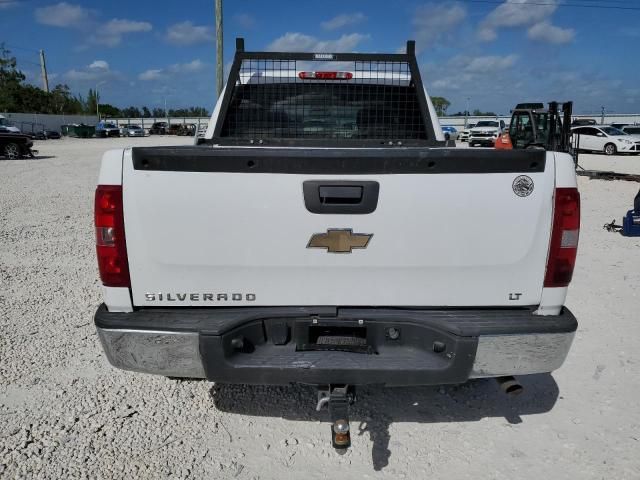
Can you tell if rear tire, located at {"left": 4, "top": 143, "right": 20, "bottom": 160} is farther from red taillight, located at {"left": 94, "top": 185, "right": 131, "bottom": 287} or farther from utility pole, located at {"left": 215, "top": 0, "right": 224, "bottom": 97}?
red taillight, located at {"left": 94, "top": 185, "right": 131, "bottom": 287}

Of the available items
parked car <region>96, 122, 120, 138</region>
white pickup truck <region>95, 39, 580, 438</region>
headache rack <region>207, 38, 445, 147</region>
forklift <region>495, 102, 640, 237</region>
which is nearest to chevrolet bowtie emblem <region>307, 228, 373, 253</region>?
white pickup truck <region>95, 39, 580, 438</region>

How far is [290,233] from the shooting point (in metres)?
2.43

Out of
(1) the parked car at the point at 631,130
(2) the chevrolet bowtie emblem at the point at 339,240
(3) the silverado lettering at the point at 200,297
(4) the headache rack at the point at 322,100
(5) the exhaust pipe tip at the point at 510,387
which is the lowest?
(5) the exhaust pipe tip at the point at 510,387

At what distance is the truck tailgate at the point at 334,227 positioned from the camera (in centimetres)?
238

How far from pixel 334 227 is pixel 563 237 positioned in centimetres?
110

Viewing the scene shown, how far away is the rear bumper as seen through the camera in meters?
2.44

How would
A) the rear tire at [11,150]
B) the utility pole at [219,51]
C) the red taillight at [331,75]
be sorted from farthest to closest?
1. the rear tire at [11,150]
2. the utility pole at [219,51]
3. the red taillight at [331,75]

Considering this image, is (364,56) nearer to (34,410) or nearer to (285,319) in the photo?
(285,319)

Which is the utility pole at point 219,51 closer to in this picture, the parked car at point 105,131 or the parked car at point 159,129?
the parked car at point 105,131

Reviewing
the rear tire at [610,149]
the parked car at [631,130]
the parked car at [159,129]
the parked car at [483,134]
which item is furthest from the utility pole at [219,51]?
the parked car at [159,129]

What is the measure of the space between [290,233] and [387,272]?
50 centimetres

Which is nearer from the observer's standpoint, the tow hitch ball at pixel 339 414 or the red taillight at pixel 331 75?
the tow hitch ball at pixel 339 414

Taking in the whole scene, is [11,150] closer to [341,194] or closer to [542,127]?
[542,127]

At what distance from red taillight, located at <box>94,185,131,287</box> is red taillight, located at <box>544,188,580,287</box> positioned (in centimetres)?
203
